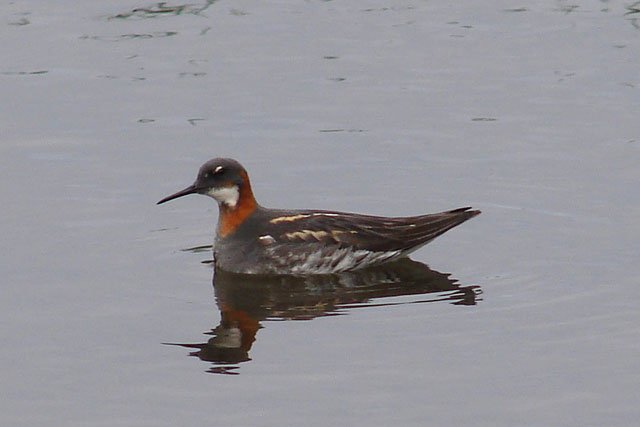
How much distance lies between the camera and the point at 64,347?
12.8m

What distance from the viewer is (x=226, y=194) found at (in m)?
15.8

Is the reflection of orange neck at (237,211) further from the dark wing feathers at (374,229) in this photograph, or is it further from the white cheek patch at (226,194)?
the dark wing feathers at (374,229)

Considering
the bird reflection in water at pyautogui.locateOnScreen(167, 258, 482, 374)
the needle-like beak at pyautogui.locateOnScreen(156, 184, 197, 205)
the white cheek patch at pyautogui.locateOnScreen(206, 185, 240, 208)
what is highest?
the needle-like beak at pyautogui.locateOnScreen(156, 184, 197, 205)

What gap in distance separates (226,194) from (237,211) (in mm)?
219

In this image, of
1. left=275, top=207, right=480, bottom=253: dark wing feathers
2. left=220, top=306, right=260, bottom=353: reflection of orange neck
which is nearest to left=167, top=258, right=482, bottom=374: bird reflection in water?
left=220, top=306, right=260, bottom=353: reflection of orange neck

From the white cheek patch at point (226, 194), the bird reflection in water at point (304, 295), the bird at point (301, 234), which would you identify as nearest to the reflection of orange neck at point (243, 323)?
the bird reflection in water at point (304, 295)

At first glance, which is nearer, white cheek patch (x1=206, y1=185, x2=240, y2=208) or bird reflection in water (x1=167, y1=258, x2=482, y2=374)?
bird reflection in water (x1=167, y1=258, x2=482, y2=374)

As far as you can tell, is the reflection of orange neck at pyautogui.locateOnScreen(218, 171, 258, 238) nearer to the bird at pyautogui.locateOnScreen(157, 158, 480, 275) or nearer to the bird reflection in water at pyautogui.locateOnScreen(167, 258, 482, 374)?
the bird at pyautogui.locateOnScreen(157, 158, 480, 275)

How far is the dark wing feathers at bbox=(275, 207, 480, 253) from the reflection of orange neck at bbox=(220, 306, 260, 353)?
5.54 feet

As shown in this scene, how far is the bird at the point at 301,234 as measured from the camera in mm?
15555

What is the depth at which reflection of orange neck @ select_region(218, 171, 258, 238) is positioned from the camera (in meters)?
15.8

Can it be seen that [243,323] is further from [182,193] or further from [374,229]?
[374,229]

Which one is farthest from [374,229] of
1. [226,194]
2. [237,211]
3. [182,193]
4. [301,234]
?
[182,193]

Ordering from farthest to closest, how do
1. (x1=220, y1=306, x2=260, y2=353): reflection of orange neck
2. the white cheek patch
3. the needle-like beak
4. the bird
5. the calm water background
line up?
the white cheek patch < the bird < the needle-like beak < (x1=220, y1=306, x2=260, y2=353): reflection of orange neck < the calm water background
